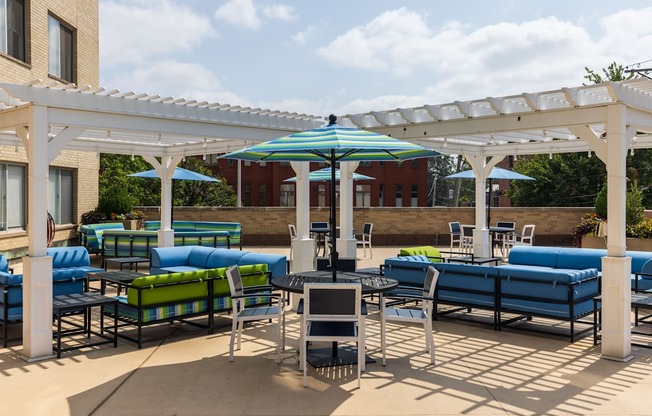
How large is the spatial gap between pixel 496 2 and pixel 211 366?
6.77 meters

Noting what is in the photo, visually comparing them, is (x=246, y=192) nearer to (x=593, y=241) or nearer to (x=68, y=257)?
(x=593, y=241)

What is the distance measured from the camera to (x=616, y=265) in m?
6.42

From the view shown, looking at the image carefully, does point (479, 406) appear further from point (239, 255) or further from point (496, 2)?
point (496, 2)

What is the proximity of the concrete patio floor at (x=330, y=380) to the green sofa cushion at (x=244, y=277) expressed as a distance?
62 centimetres

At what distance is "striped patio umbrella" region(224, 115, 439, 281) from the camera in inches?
242

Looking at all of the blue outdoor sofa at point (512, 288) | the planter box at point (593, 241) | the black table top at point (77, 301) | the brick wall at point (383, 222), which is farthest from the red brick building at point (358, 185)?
the black table top at point (77, 301)

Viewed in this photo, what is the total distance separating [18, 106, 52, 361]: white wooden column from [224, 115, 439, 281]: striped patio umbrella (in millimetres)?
2026

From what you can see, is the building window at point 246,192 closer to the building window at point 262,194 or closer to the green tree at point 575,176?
the building window at point 262,194

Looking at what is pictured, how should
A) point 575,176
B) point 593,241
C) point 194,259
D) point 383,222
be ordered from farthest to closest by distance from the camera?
1. point 575,176
2. point 383,222
3. point 593,241
4. point 194,259

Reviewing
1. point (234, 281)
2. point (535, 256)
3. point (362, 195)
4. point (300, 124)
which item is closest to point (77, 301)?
point (234, 281)

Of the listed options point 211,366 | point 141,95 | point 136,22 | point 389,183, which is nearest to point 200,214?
point 136,22

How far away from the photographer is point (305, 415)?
4.73 metres

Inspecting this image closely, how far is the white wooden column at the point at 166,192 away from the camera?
46.4ft

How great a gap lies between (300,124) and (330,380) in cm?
531
